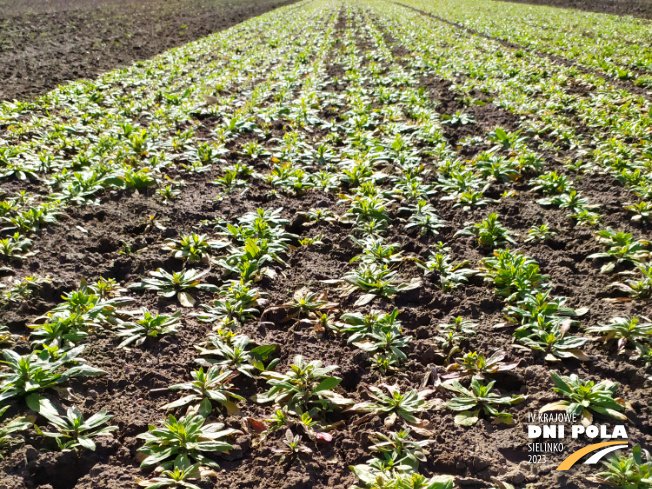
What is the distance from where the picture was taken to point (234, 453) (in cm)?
238

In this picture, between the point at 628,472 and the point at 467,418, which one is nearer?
the point at 628,472

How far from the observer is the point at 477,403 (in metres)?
2.57

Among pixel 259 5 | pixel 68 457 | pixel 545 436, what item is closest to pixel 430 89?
pixel 545 436

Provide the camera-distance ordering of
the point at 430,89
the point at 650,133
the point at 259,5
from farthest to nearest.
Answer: the point at 259,5 < the point at 430,89 < the point at 650,133

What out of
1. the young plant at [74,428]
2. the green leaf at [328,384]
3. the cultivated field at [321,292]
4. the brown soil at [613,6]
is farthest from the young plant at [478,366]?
the brown soil at [613,6]

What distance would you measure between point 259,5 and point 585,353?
32.9 meters

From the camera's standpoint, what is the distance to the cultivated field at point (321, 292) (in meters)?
2.34

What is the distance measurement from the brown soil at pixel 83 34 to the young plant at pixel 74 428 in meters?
7.82

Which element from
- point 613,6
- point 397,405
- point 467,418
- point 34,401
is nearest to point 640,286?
point 467,418

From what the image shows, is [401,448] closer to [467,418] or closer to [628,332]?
[467,418]

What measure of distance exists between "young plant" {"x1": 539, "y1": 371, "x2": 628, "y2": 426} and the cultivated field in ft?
0.05

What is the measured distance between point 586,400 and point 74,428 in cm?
282

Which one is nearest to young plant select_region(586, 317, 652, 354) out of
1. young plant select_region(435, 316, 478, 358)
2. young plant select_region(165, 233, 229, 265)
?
young plant select_region(435, 316, 478, 358)

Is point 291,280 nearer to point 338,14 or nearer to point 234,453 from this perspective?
point 234,453
